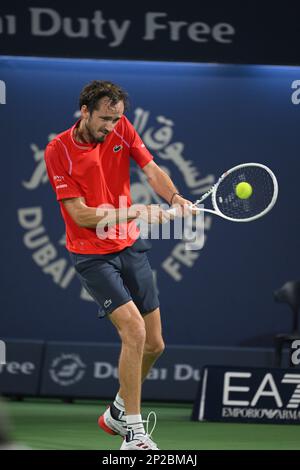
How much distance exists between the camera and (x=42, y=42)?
9727 mm

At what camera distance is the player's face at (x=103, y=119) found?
240 inches

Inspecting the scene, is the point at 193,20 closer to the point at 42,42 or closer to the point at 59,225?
the point at 42,42

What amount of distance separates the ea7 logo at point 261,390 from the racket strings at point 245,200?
1886mm

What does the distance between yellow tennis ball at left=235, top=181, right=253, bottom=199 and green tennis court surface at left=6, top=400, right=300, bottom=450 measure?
57.1 inches

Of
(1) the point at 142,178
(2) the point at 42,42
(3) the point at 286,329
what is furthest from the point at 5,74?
(3) the point at 286,329

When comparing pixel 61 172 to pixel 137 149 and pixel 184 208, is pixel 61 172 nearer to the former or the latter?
pixel 137 149

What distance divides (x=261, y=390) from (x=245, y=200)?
2.07 meters

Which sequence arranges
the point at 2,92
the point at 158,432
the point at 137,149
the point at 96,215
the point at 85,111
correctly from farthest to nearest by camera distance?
the point at 2,92, the point at 158,432, the point at 137,149, the point at 85,111, the point at 96,215

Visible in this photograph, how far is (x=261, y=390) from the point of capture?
8156 millimetres

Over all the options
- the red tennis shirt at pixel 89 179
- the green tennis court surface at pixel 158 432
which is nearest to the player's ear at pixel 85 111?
the red tennis shirt at pixel 89 179

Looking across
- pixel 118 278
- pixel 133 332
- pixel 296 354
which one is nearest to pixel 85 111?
pixel 118 278

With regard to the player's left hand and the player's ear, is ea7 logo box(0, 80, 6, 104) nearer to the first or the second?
the player's ear

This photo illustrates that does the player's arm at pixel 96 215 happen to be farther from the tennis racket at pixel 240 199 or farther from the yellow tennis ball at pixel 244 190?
the yellow tennis ball at pixel 244 190
